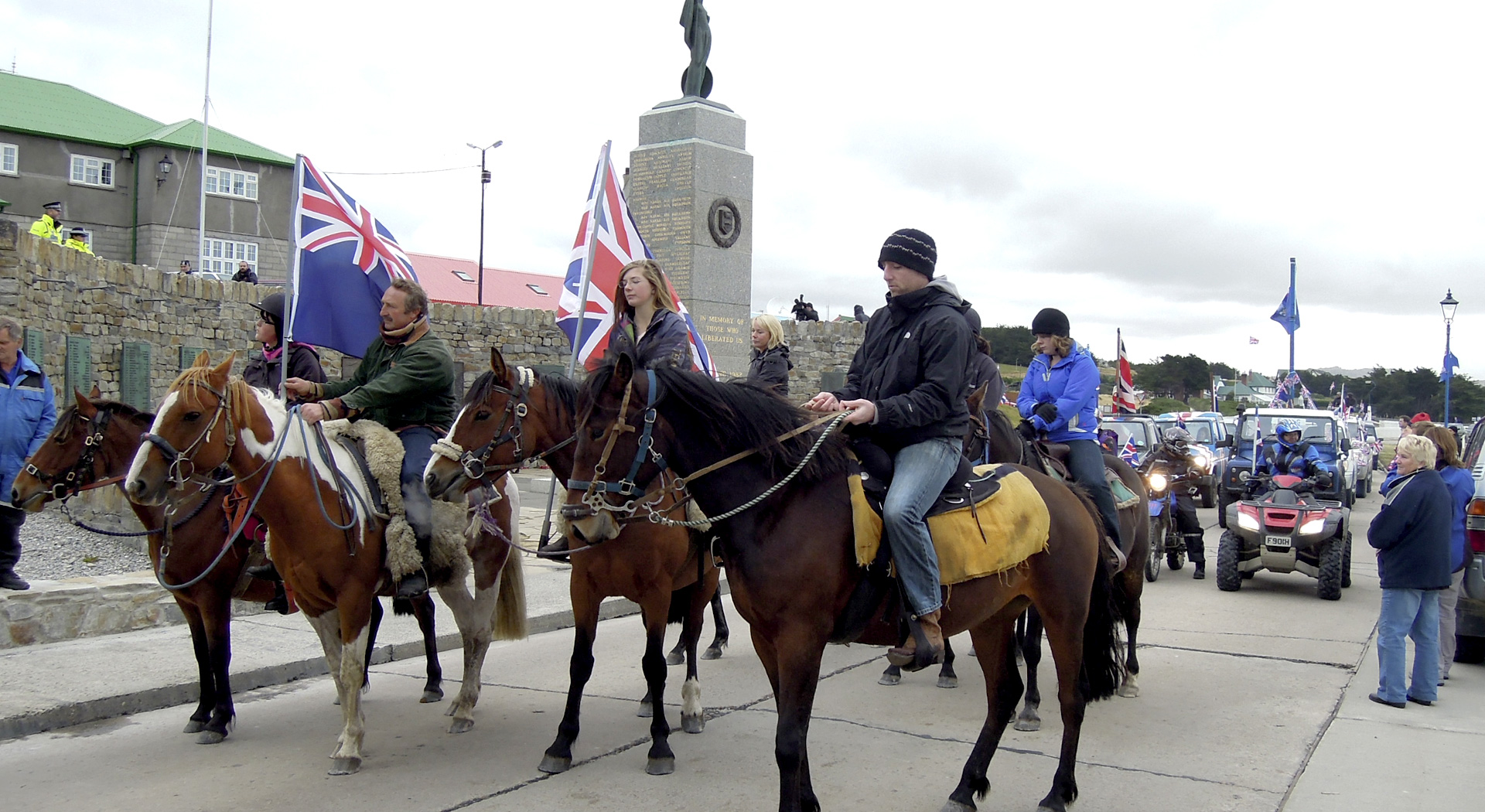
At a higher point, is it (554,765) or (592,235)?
(592,235)

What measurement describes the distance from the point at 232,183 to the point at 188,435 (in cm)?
4645

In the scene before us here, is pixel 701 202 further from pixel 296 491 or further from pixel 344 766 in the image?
pixel 344 766

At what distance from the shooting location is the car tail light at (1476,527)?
7879 millimetres

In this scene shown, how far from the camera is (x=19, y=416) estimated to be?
26.5ft

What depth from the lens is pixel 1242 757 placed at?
580cm

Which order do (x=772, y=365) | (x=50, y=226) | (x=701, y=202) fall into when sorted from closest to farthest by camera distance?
(x=772, y=365) → (x=701, y=202) → (x=50, y=226)

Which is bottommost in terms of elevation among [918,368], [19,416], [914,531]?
[914,531]

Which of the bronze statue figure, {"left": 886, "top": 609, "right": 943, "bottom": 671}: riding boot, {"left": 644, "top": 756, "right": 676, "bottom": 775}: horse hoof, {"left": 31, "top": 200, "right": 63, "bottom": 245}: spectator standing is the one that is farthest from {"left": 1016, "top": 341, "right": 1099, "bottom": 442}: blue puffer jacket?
{"left": 31, "top": 200, "right": 63, "bottom": 245}: spectator standing

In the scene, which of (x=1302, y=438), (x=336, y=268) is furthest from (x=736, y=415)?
(x=1302, y=438)

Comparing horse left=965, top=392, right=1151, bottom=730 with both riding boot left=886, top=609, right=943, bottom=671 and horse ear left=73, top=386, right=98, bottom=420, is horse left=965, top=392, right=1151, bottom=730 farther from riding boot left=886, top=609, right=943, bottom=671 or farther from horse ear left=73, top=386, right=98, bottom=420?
horse ear left=73, top=386, right=98, bottom=420

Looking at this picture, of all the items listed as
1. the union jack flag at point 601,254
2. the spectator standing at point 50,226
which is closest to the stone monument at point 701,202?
the union jack flag at point 601,254

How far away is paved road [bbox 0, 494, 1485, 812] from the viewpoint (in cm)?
507

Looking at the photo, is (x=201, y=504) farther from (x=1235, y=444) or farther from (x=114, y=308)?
(x=1235, y=444)

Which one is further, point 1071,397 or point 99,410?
point 1071,397
